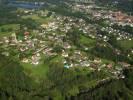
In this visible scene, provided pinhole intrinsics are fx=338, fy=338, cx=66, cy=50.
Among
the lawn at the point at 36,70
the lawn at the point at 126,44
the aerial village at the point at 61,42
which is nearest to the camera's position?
the lawn at the point at 36,70

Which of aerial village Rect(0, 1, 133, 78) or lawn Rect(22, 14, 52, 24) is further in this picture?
lawn Rect(22, 14, 52, 24)

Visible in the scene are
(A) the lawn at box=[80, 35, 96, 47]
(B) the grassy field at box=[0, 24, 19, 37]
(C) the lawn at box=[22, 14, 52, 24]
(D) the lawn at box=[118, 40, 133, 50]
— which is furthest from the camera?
(C) the lawn at box=[22, 14, 52, 24]

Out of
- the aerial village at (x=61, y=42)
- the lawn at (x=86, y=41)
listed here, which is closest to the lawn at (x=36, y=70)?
the aerial village at (x=61, y=42)

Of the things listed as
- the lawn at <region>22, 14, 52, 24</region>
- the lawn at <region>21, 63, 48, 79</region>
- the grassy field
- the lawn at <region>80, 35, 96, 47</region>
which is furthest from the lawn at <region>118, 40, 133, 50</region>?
the grassy field

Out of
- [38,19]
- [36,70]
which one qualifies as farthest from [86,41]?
[38,19]

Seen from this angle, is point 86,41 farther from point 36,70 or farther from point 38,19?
point 38,19

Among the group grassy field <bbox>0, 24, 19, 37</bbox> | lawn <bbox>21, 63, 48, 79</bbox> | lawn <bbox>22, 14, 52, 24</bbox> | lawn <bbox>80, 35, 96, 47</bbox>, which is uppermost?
lawn <bbox>21, 63, 48, 79</bbox>

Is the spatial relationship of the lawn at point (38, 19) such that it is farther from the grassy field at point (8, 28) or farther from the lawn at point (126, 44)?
the lawn at point (126, 44)

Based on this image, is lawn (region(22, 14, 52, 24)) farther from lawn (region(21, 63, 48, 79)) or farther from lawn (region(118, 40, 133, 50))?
lawn (region(21, 63, 48, 79))

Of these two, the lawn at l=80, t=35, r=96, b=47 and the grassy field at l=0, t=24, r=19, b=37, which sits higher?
the lawn at l=80, t=35, r=96, b=47

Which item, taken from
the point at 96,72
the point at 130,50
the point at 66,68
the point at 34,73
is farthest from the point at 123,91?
the point at 130,50

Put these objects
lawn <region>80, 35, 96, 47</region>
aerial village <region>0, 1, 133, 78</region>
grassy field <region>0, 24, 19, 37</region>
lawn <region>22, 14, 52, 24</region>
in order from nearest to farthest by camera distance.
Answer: aerial village <region>0, 1, 133, 78</region> < lawn <region>80, 35, 96, 47</region> < grassy field <region>0, 24, 19, 37</region> < lawn <region>22, 14, 52, 24</region>
